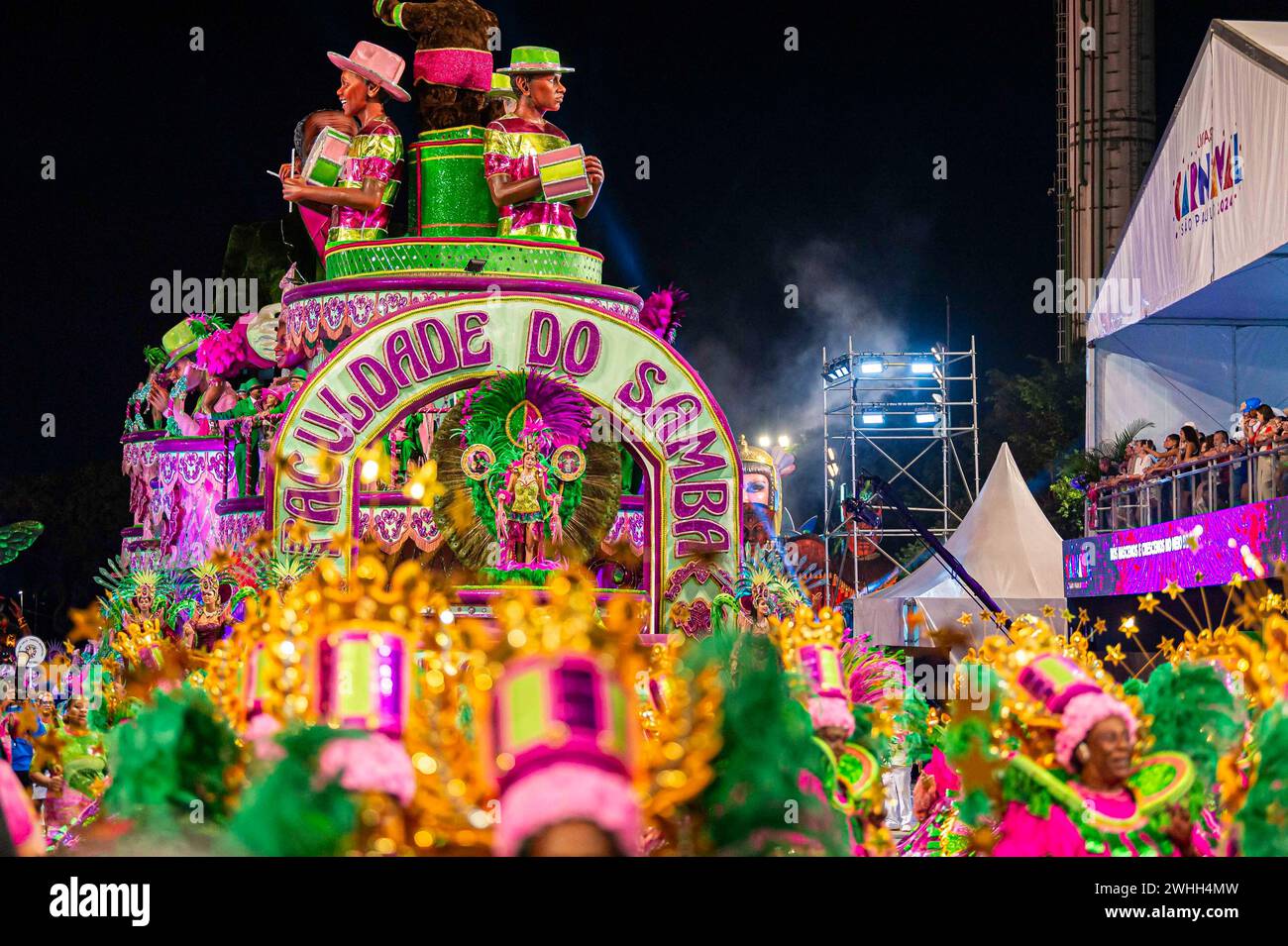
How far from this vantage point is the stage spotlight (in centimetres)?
3366

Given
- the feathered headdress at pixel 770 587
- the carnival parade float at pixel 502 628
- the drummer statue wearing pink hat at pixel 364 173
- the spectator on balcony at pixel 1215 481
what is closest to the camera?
the carnival parade float at pixel 502 628

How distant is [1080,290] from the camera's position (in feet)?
135

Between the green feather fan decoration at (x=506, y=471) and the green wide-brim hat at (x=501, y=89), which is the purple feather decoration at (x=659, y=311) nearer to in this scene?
the green wide-brim hat at (x=501, y=89)

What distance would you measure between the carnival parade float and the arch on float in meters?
0.03

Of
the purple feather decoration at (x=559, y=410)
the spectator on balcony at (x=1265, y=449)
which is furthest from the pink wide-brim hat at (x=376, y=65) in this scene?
the spectator on balcony at (x=1265, y=449)

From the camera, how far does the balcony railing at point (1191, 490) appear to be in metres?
16.5

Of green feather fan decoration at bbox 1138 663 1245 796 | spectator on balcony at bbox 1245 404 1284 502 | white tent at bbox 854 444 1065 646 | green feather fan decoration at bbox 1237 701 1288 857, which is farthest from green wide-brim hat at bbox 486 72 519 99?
green feather fan decoration at bbox 1237 701 1288 857

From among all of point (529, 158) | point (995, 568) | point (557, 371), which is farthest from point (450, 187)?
point (995, 568)

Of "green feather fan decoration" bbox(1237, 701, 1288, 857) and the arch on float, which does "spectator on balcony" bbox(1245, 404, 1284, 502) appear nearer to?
the arch on float

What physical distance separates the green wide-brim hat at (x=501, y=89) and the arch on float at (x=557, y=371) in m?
2.97

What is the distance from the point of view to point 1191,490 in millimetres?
18641

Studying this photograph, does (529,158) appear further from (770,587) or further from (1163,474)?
(1163,474)

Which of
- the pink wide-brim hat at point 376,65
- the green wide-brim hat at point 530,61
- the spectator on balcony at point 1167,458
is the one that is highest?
the pink wide-brim hat at point 376,65
